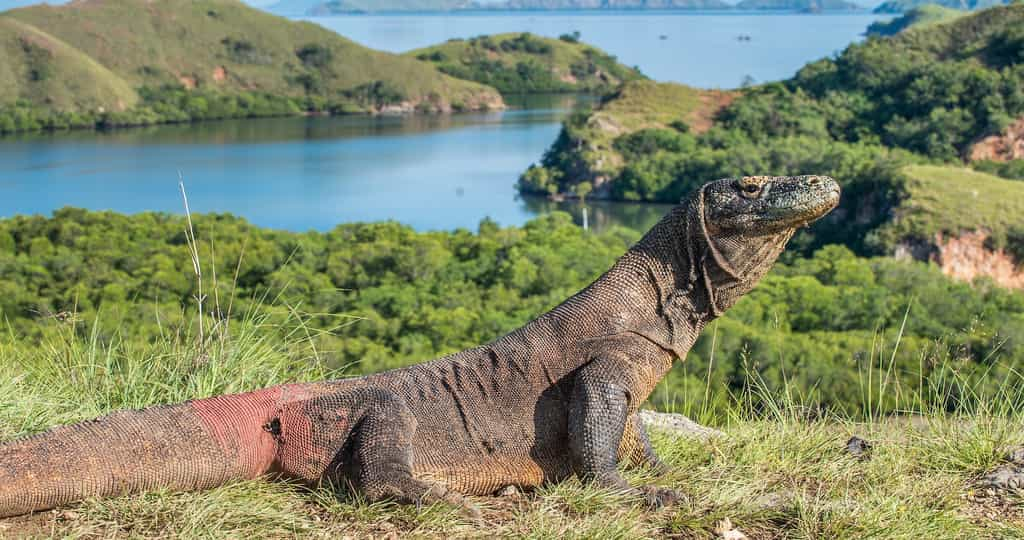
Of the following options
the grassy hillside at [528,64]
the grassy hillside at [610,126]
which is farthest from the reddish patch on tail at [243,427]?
the grassy hillside at [528,64]

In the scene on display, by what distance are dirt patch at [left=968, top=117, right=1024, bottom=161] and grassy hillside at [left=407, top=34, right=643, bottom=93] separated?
305 ft

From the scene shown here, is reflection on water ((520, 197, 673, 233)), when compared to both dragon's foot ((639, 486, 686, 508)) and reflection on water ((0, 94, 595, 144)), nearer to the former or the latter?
reflection on water ((0, 94, 595, 144))

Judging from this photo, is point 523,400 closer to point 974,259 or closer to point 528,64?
point 974,259

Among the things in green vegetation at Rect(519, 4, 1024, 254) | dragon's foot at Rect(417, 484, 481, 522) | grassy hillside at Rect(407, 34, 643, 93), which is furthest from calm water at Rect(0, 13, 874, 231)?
grassy hillside at Rect(407, 34, 643, 93)

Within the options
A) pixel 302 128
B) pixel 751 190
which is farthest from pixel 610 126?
pixel 751 190

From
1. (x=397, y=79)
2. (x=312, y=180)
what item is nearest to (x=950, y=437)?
(x=312, y=180)

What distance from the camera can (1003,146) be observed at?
76188 mm

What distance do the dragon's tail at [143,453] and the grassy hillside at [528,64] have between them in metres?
166

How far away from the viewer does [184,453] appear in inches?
151

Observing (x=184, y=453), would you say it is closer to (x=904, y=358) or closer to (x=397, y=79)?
(x=904, y=358)

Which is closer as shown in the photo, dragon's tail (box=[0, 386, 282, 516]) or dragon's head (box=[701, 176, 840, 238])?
dragon's tail (box=[0, 386, 282, 516])

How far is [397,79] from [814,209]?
14788cm

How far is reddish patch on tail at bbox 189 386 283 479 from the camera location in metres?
3.95

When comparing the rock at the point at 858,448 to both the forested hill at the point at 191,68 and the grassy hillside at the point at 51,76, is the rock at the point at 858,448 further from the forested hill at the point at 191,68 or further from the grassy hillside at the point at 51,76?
the grassy hillside at the point at 51,76
